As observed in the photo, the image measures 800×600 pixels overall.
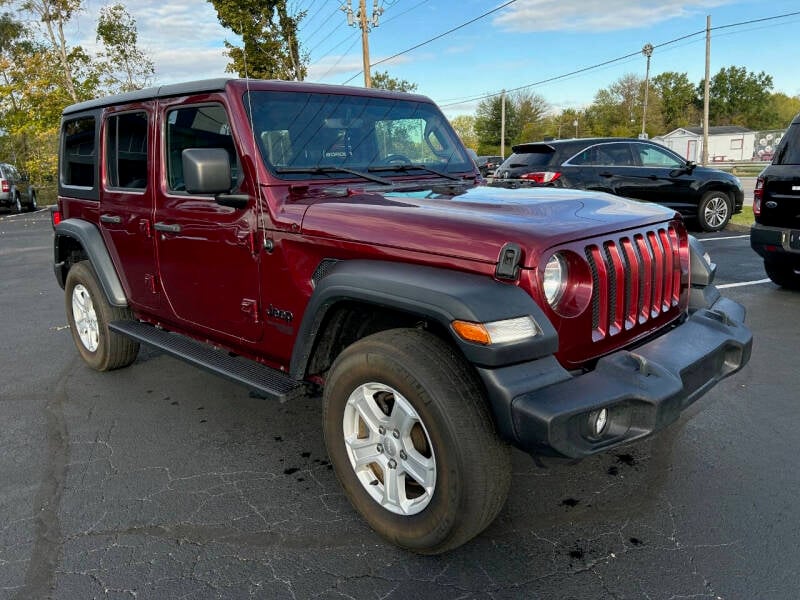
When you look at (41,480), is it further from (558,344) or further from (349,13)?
(349,13)

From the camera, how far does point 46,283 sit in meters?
8.76

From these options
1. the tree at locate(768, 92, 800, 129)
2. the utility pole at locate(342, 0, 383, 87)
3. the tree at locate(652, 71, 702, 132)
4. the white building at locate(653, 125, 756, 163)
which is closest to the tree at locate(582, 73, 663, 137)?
the white building at locate(653, 125, 756, 163)

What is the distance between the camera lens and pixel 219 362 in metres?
3.39

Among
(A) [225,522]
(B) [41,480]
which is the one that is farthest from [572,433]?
(B) [41,480]


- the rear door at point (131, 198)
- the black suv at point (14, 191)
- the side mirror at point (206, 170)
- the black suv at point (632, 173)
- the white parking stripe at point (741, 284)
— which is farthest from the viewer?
the black suv at point (14, 191)

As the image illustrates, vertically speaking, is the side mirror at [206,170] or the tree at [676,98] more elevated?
the tree at [676,98]

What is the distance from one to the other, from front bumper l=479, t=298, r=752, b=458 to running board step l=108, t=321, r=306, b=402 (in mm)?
1142

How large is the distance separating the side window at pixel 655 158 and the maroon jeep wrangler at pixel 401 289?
807 centimetres

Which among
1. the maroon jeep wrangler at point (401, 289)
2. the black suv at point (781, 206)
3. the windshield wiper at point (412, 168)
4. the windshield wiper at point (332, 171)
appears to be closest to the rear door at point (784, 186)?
the black suv at point (781, 206)

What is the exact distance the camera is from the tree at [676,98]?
353 ft

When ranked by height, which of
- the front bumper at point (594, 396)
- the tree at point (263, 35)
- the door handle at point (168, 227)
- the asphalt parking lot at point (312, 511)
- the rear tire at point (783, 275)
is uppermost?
the tree at point (263, 35)

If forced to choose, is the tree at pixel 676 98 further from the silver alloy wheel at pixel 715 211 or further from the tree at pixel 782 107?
the silver alloy wheel at pixel 715 211

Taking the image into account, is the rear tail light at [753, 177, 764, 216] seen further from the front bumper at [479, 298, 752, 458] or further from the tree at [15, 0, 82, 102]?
the tree at [15, 0, 82, 102]

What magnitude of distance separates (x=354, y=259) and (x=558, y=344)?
35.6 inches
